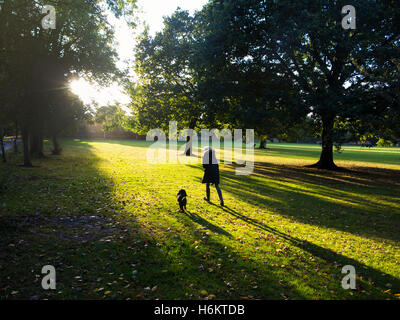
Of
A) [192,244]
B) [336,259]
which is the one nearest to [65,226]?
[192,244]

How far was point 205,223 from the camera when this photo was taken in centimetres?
785

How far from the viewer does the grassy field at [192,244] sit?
4.43 meters

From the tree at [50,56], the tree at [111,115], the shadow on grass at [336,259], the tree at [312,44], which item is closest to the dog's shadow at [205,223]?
the shadow on grass at [336,259]

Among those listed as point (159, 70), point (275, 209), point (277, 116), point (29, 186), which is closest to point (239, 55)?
point (277, 116)

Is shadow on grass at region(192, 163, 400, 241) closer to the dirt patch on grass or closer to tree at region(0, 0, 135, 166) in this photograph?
the dirt patch on grass

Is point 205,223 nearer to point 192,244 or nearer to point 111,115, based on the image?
point 192,244

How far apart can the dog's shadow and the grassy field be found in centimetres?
4

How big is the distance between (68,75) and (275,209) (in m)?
23.6

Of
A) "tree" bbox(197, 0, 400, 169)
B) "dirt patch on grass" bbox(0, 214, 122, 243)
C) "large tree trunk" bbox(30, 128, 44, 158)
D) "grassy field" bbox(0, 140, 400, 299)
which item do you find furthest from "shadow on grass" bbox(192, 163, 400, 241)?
"large tree trunk" bbox(30, 128, 44, 158)

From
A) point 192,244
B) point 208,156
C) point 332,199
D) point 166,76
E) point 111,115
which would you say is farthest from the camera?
point 111,115

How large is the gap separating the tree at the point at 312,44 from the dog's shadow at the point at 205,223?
11.3 m

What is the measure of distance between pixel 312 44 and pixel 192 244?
1657 cm

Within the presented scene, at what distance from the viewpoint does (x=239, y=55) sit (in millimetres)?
18141

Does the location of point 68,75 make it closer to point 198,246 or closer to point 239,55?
point 239,55
